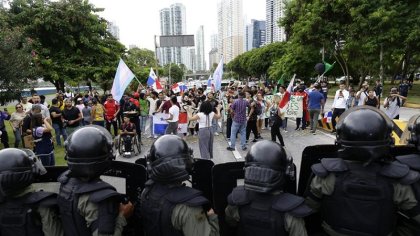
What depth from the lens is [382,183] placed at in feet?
7.66

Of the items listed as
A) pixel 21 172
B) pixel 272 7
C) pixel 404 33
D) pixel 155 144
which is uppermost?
pixel 272 7

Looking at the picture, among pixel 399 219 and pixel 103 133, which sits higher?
pixel 103 133

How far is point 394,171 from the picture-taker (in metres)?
2.35

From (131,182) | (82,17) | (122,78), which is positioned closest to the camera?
(131,182)

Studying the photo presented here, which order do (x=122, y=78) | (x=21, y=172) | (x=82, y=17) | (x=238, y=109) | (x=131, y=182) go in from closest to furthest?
(x=21, y=172) → (x=131, y=182) → (x=238, y=109) → (x=122, y=78) → (x=82, y=17)

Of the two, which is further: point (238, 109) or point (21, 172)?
point (238, 109)

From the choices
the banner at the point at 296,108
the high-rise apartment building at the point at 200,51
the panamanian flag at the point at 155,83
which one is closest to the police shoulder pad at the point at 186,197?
the banner at the point at 296,108

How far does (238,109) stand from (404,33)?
57.6ft

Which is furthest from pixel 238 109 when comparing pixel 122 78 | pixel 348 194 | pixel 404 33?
pixel 404 33

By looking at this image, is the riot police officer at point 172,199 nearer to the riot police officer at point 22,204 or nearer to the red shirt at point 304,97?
the riot police officer at point 22,204

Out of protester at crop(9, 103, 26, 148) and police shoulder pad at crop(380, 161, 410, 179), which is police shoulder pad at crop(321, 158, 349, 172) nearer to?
police shoulder pad at crop(380, 161, 410, 179)

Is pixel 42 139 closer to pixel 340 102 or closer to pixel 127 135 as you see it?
pixel 127 135

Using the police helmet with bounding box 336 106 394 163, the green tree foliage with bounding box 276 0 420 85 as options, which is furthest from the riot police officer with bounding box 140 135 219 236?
the green tree foliage with bounding box 276 0 420 85

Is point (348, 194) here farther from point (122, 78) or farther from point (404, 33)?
point (404, 33)
